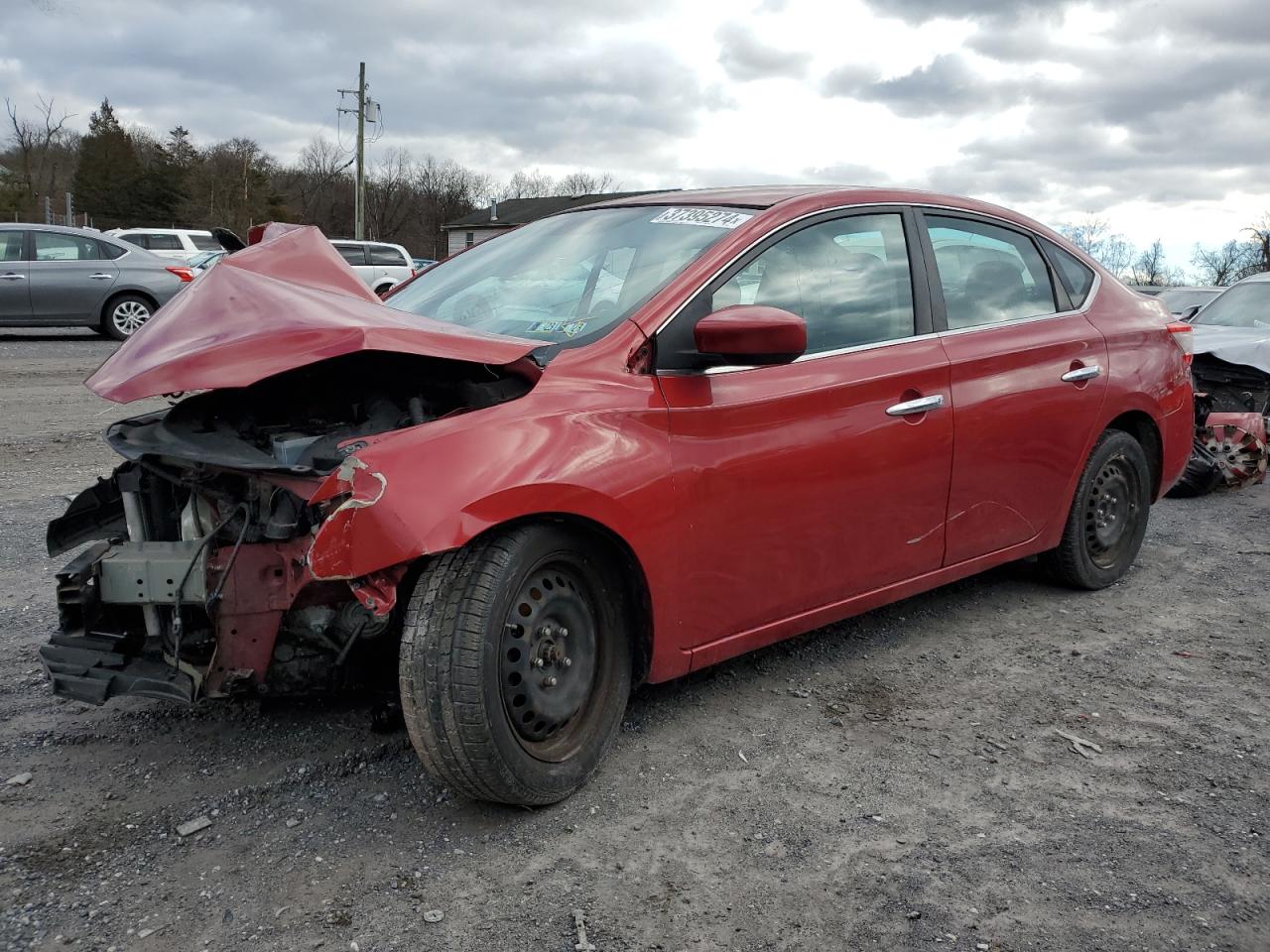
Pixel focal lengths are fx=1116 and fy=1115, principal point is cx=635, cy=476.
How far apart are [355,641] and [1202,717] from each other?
2766 mm

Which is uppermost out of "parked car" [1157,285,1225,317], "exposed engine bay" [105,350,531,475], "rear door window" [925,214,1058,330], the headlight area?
"parked car" [1157,285,1225,317]

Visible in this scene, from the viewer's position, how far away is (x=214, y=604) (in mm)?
2787

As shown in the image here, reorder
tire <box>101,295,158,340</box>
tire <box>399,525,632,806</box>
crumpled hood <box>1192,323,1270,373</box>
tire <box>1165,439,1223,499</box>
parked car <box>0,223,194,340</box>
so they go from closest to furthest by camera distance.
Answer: tire <box>399,525,632,806</box>
tire <box>1165,439,1223,499</box>
crumpled hood <box>1192,323,1270,373</box>
parked car <box>0,223,194,340</box>
tire <box>101,295,158,340</box>

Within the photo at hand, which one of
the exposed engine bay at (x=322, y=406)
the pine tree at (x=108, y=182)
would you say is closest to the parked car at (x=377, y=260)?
the exposed engine bay at (x=322, y=406)

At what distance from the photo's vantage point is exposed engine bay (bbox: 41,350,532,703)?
9.16 ft

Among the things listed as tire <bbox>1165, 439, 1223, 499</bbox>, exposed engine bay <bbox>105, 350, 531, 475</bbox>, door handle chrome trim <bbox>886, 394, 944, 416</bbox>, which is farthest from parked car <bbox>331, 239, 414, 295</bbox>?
exposed engine bay <bbox>105, 350, 531, 475</bbox>

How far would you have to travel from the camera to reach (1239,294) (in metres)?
10.0

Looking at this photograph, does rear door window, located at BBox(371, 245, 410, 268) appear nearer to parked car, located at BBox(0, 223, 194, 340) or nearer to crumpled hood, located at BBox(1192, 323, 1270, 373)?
parked car, located at BBox(0, 223, 194, 340)

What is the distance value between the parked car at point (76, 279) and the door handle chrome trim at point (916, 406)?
42.1 ft

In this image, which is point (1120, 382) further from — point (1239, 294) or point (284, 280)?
point (1239, 294)

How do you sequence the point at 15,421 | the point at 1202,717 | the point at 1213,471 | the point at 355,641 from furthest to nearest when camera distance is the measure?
1. the point at 15,421
2. the point at 1213,471
3. the point at 1202,717
4. the point at 355,641

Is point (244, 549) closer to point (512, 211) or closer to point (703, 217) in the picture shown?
point (703, 217)

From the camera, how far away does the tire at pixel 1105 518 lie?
4.80 meters

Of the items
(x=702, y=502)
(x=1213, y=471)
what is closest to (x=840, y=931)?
(x=702, y=502)
